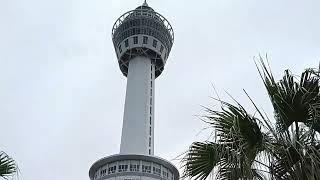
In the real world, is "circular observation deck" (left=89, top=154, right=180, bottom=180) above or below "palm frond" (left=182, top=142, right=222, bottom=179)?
above

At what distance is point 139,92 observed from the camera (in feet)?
425

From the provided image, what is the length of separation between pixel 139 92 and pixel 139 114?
7.10 meters

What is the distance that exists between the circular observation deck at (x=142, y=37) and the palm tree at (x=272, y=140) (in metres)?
132

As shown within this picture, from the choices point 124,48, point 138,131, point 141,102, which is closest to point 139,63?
point 124,48

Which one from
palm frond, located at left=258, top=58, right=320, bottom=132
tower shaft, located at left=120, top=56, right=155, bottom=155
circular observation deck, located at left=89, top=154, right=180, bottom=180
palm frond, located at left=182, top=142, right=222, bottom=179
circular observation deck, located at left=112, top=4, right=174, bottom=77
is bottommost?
palm frond, located at left=182, top=142, right=222, bottom=179

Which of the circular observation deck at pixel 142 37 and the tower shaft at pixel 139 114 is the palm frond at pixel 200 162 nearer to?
the tower shaft at pixel 139 114

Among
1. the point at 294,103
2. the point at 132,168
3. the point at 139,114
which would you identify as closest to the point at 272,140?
the point at 294,103

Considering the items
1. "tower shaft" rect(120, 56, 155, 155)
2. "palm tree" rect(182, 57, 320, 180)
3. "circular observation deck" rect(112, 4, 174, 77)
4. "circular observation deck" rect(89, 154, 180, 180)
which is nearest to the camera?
"palm tree" rect(182, 57, 320, 180)

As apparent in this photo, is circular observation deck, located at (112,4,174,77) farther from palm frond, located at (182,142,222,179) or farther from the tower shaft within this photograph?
palm frond, located at (182,142,222,179)

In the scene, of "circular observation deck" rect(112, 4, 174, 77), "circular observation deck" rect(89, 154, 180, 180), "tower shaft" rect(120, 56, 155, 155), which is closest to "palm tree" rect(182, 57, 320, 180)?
"circular observation deck" rect(89, 154, 180, 180)

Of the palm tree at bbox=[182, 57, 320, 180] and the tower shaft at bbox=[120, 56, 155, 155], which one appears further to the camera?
the tower shaft at bbox=[120, 56, 155, 155]

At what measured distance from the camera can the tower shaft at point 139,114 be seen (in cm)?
12138

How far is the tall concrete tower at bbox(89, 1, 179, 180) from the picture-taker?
118875 mm

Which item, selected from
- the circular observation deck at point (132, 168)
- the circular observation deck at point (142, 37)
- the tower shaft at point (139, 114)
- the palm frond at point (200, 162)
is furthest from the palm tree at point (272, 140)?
the circular observation deck at point (142, 37)
